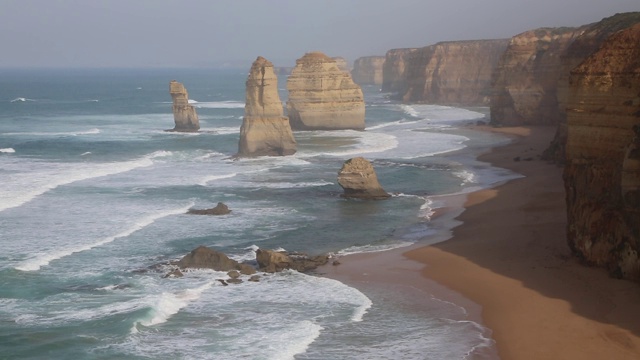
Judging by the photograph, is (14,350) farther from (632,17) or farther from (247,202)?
(632,17)

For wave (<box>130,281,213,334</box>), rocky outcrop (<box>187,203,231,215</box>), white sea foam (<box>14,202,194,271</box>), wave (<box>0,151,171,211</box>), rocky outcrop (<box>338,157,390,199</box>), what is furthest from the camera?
wave (<box>0,151,171,211</box>)

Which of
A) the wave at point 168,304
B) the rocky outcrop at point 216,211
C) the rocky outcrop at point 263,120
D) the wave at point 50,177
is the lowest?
the wave at point 168,304

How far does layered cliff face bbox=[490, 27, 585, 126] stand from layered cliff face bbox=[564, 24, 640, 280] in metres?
43.7

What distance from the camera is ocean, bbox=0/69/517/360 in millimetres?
21500

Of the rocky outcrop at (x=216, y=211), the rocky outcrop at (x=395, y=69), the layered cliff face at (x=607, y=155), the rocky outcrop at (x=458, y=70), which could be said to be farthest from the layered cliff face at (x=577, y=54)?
the rocky outcrop at (x=395, y=69)

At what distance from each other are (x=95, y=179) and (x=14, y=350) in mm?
28521

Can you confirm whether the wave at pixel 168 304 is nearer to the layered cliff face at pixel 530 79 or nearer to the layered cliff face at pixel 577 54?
the layered cliff face at pixel 577 54

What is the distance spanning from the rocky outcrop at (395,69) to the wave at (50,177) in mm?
90871

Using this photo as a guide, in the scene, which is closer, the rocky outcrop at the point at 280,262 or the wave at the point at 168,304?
the wave at the point at 168,304

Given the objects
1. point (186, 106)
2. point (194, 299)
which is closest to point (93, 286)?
point (194, 299)

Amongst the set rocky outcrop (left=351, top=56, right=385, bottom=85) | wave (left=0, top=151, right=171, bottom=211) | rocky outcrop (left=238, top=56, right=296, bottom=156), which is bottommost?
wave (left=0, top=151, right=171, bottom=211)

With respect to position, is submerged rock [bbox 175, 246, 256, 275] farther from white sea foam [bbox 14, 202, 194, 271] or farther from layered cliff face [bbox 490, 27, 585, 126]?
layered cliff face [bbox 490, 27, 585, 126]

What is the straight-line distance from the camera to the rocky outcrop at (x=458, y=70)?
4609 inches

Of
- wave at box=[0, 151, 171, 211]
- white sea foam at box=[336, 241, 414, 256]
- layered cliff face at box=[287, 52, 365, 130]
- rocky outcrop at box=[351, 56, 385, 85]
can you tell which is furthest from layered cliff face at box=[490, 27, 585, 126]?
rocky outcrop at box=[351, 56, 385, 85]
